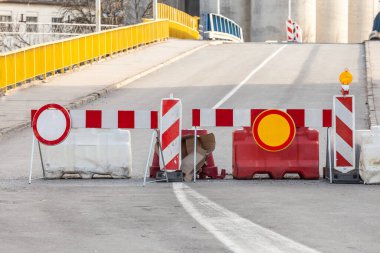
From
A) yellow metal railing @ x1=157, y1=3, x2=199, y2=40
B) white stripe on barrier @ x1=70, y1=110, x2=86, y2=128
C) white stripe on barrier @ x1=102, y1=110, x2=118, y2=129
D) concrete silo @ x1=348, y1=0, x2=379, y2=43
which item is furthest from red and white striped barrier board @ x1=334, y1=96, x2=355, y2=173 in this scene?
concrete silo @ x1=348, y1=0, x2=379, y2=43

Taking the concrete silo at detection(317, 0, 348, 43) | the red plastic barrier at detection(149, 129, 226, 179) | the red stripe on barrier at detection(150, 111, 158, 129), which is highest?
the concrete silo at detection(317, 0, 348, 43)

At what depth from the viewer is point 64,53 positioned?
39906 mm

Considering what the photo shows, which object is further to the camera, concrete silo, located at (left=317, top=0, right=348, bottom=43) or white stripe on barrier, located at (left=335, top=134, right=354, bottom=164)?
concrete silo, located at (left=317, top=0, right=348, bottom=43)

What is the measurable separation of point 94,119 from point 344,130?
307 cm

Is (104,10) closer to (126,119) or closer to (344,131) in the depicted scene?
(126,119)

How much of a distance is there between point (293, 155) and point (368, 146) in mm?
1009

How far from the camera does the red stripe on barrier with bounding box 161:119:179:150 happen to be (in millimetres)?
14383

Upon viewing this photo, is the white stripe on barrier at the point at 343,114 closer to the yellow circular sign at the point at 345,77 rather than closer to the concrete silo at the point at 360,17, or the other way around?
the yellow circular sign at the point at 345,77

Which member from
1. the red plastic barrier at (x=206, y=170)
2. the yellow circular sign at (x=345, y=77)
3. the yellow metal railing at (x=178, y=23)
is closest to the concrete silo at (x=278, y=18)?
the yellow metal railing at (x=178, y=23)

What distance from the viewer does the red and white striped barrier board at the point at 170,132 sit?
14359 millimetres

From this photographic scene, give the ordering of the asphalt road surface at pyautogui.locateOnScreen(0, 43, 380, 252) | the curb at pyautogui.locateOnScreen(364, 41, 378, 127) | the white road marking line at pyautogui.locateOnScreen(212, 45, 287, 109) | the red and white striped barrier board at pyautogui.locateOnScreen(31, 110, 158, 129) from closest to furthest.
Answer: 1. the asphalt road surface at pyautogui.locateOnScreen(0, 43, 380, 252)
2. the red and white striped barrier board at pyautogui.locateOnScreen(31, 110, 158, 129)
3. the curb at pyautogui.locateOnScreen(364, 41, 378, 127)
4. the white road marking line at pyautogui.locateOnScreen(212, 45, 287, 109)

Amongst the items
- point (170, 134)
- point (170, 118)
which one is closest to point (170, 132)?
point (170, 134)

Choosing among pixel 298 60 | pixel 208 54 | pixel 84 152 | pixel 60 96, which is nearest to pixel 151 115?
pixel 84 152

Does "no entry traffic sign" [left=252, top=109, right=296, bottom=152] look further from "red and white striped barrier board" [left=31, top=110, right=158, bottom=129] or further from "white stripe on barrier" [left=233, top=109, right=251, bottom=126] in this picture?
"red and white striped barrier board" [left=31, top=110, right=158, bottom=129]
